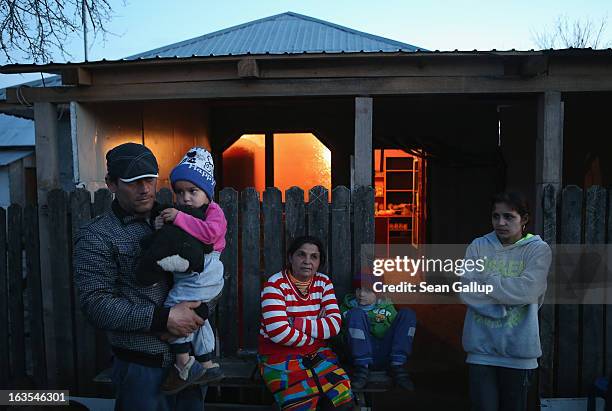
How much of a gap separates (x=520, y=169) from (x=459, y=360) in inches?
137

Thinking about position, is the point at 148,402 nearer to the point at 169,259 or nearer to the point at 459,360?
the point at 169,259

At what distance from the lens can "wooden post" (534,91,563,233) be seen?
379 centimetres

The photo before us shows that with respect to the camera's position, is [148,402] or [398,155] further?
[398,155]

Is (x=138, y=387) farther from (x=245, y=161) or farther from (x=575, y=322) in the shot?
(x=245, y=161)

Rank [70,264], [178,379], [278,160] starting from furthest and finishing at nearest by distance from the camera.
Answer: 1. [278,160]
2. [70,264]
3. [178,379]

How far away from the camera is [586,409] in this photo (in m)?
3.50

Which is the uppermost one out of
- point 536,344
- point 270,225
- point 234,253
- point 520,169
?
point 520,169

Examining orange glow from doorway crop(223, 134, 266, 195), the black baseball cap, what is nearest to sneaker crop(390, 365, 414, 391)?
the black baseball cap

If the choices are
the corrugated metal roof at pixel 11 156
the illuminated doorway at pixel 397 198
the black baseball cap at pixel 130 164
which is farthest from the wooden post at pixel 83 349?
the illuminated doorway at pixel 397 198

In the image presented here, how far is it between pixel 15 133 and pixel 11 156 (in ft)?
4.76

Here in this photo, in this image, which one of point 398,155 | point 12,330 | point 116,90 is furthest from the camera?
point 398,155

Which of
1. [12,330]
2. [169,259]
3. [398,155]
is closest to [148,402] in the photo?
[169,259]

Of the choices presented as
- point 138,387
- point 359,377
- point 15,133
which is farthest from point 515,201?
point 15,133

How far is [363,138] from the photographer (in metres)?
4.06
